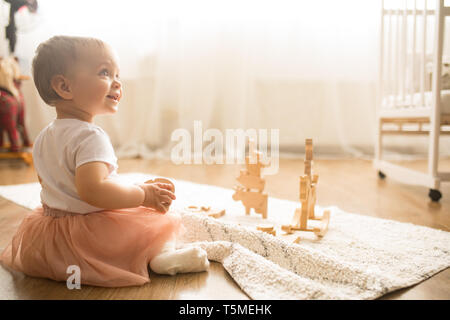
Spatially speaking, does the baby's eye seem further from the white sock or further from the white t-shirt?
the white sock

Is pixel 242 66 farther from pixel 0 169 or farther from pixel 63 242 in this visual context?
pixel 63 242

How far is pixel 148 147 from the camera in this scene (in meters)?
2.54

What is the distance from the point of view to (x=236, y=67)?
2471 millimetres

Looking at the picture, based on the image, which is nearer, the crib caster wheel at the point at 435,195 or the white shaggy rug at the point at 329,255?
the white shaggy rug at the point at 329,255

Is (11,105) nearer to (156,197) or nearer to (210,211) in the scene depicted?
(210,211)

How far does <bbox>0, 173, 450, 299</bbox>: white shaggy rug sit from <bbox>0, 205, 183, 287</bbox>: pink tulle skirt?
0.13 metres

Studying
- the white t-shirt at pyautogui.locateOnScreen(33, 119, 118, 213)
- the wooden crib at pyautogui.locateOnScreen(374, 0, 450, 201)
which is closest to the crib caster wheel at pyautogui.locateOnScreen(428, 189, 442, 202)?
the wooden crib at pyautogui.locateOnScreen(374, 0, 450, 201)

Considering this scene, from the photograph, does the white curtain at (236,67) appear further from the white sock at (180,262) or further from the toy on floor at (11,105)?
the white sock at (180,262)

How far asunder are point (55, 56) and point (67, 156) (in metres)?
0.17

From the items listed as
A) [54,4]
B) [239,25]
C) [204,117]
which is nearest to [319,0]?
[239,25]

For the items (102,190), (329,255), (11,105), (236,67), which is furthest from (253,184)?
(11,105)

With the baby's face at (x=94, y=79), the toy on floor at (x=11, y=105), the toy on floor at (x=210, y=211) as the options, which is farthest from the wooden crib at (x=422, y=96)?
the toy on floor at (x=11, y=105)

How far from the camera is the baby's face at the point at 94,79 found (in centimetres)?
68
